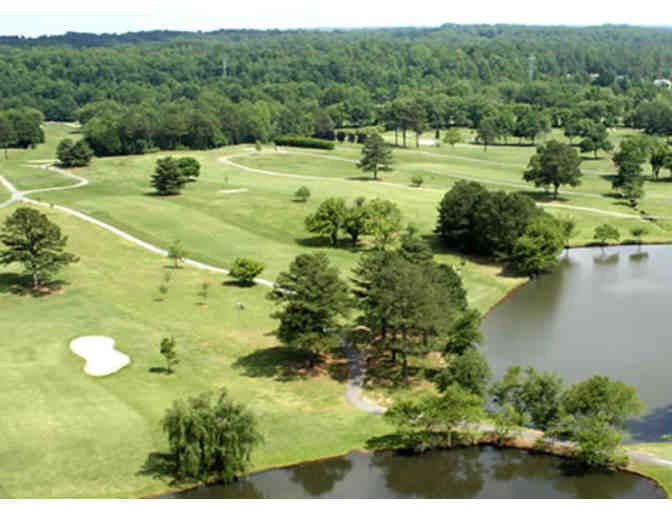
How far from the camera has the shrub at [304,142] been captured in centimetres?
15030

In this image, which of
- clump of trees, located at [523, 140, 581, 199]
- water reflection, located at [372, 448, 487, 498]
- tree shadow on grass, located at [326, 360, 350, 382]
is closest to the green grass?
water reflection, located at [372, 448, 487, 498]

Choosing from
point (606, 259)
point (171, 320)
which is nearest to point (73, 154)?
point (171, 320)

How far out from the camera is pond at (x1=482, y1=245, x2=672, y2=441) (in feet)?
156

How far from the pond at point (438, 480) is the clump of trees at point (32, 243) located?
33258mm

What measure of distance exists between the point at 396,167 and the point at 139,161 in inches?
1911

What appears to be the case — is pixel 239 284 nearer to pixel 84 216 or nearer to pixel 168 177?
pixel 84 216

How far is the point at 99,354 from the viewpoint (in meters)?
49.9

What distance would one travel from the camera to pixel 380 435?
132ft

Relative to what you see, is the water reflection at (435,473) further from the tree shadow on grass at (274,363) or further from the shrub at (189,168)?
Result: the shrub at (189,168)

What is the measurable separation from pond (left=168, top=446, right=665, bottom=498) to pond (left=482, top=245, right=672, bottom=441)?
656 cm

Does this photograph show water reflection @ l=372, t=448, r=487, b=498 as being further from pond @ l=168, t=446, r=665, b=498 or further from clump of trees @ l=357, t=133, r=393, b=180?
clump of trees @ l=357, t=133, r=393, b=180

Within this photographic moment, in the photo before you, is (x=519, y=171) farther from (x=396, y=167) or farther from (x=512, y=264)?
(x=512, y=264)

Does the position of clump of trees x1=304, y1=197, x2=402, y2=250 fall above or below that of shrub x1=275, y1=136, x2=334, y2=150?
below

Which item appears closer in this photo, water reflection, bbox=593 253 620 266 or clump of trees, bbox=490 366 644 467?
clump of trees, bbox=490 366 644 467
